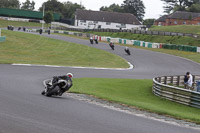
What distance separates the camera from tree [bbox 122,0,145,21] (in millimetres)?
164500

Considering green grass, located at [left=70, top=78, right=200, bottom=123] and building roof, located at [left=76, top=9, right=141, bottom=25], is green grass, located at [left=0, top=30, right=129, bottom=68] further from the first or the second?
building roof, located at [left=76, top=9, right=141, bottom=25]

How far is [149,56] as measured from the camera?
46.6 m

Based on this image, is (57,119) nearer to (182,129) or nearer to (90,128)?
(90,128)

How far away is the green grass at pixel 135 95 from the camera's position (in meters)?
14.2

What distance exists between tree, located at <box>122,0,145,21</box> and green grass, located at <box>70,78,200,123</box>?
14414cm

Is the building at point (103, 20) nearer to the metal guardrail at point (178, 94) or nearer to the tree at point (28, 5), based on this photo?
the tree at point (28, 5)

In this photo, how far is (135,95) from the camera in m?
19.0

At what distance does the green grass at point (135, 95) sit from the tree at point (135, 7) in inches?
5675

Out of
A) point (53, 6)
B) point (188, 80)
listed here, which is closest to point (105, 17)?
point (53, 6)

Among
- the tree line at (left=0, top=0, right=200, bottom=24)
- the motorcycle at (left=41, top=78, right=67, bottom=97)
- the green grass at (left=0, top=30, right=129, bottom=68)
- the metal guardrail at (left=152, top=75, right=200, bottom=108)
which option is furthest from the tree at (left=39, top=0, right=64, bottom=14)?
the motorcycle at (left=41, top=78, right=67, bottom=97)

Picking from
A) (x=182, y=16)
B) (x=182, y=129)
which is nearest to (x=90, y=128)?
(x=182, y=129)

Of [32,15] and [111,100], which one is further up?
[32,15]

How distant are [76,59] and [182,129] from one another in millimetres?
30451

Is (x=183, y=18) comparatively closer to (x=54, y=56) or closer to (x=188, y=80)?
(x=54, y=56)
